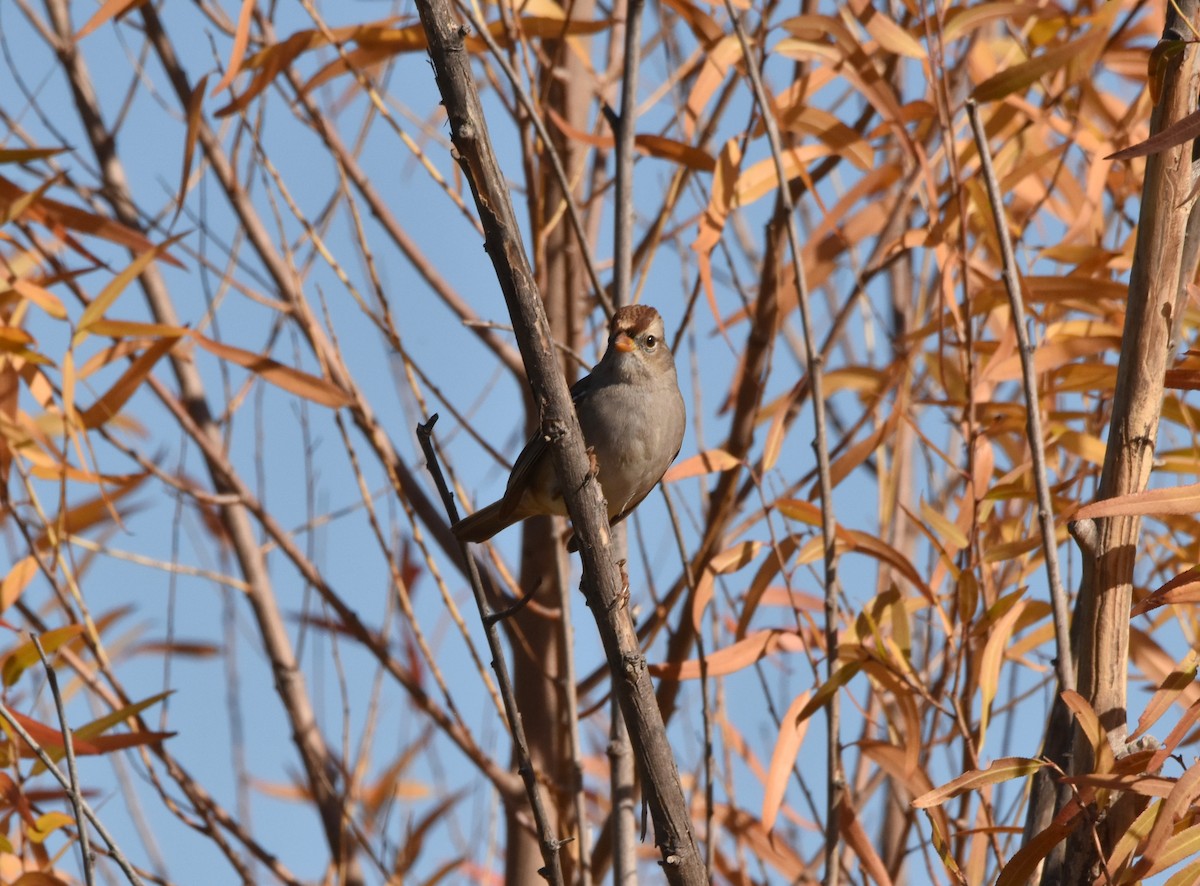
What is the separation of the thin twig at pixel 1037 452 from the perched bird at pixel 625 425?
44.9 inches

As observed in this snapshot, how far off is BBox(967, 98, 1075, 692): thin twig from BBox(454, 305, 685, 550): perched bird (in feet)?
3.74

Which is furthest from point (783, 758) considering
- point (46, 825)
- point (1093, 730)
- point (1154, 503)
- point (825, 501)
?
point (46, 825)

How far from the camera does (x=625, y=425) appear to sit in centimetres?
344

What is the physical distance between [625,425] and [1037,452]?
1.37m

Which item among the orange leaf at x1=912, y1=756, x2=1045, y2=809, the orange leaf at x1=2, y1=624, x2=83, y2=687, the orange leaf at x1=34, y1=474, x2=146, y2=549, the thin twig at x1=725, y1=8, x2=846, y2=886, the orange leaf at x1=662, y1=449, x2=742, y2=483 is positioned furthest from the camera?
the orange leaf at x1=34, y1=474, x2=146, y2=549

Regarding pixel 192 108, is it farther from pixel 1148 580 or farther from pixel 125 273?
pixel 1148 580

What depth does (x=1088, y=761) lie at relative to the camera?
2092 millimetres

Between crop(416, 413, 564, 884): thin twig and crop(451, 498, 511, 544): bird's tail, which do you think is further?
crop(451, 498, 511, 544): bird's tail

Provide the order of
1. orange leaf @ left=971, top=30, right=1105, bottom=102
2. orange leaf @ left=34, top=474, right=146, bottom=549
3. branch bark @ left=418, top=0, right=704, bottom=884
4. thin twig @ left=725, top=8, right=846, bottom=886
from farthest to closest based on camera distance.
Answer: orange leaf @ left=34, top=474, right=146, bottom=549 < orange leaf @ left=971, top=30, right=1105, bottom=102 < thin twig @ left=725, top=8, right=846, bottom=886 < branch bark @ left=418, top=0, right=704, bottom=884

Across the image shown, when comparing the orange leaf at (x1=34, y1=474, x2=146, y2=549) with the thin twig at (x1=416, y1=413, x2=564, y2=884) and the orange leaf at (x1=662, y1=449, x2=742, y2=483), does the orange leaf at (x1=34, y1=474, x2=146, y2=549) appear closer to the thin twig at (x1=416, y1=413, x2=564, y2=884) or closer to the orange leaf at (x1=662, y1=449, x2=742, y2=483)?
the orange leaf at (x1=662, y1=449, x2=742, y2=483)

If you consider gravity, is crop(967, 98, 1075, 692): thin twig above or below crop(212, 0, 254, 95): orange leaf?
below

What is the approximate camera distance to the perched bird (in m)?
3.42

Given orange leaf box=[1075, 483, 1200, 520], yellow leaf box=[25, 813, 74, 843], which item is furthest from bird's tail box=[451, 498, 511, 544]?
orange leaf box=[1075, 483, 1200, 520]

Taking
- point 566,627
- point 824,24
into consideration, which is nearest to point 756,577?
point 566,627
